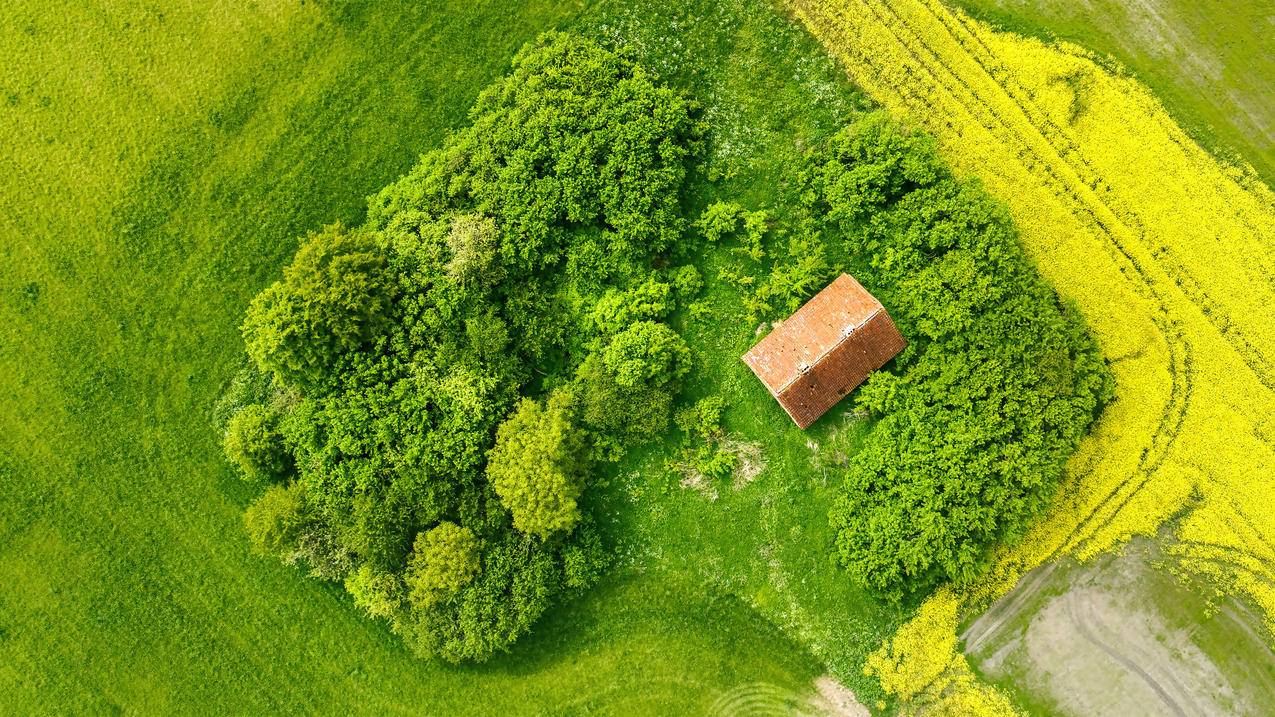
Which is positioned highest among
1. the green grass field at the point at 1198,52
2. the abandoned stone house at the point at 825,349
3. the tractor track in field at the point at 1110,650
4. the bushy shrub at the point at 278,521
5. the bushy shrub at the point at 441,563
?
the green grass field at the point at 1198,52

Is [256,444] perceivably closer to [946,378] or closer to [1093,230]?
[946,378]

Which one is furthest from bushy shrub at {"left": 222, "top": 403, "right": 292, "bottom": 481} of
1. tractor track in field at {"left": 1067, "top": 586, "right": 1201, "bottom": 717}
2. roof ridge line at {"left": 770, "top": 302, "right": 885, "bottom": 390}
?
tractor track in field at {"left": 1067, "top": 586, "right": 1201, "bottom": 717}

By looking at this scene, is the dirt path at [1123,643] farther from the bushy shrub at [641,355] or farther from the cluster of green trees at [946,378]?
the bushy shrub at [641,355]

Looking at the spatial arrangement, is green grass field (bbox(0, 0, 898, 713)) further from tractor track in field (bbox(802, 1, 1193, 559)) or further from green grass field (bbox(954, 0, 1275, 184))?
green grass field (bbox(954, 0, 1275, 184))

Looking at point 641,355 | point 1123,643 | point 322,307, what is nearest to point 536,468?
point 641,355

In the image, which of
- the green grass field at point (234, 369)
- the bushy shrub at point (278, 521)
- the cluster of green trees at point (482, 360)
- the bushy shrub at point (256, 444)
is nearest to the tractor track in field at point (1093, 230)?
the green grass field at point (234, 369)

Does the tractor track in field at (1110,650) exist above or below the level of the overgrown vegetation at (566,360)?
below

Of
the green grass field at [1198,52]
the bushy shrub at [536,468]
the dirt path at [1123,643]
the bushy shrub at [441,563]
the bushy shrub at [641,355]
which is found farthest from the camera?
the green grass field at [1198,52]
